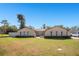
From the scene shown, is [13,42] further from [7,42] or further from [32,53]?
[32,53]

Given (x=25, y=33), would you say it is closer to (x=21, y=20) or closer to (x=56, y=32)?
(x=21, y=20)

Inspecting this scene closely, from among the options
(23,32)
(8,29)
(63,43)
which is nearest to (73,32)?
(63,43)

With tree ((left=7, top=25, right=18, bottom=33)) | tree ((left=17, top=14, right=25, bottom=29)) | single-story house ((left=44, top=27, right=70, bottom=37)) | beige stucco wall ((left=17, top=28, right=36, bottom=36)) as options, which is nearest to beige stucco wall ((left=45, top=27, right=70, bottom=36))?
single-story house ((left=44, top=27, right=70, bottom=37))

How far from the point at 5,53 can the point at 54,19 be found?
135cm

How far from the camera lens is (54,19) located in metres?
5.53

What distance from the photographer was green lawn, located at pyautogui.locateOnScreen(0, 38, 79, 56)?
5.26 meters

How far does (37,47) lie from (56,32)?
0.67 meters

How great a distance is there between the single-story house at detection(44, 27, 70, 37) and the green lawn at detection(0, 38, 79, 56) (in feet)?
0.47

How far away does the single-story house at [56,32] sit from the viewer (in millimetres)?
5574

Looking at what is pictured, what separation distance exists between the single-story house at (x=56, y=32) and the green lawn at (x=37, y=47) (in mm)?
144

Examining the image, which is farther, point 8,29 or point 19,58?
point 8,29

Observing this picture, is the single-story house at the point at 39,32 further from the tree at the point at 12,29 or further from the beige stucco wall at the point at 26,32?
the tree at the point at 12,29

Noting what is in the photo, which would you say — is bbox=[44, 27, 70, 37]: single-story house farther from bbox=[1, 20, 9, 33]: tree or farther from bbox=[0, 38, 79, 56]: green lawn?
bbox=[1, 20, 9, 33]: tree

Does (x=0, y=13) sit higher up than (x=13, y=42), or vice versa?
(x=0, y=13)
